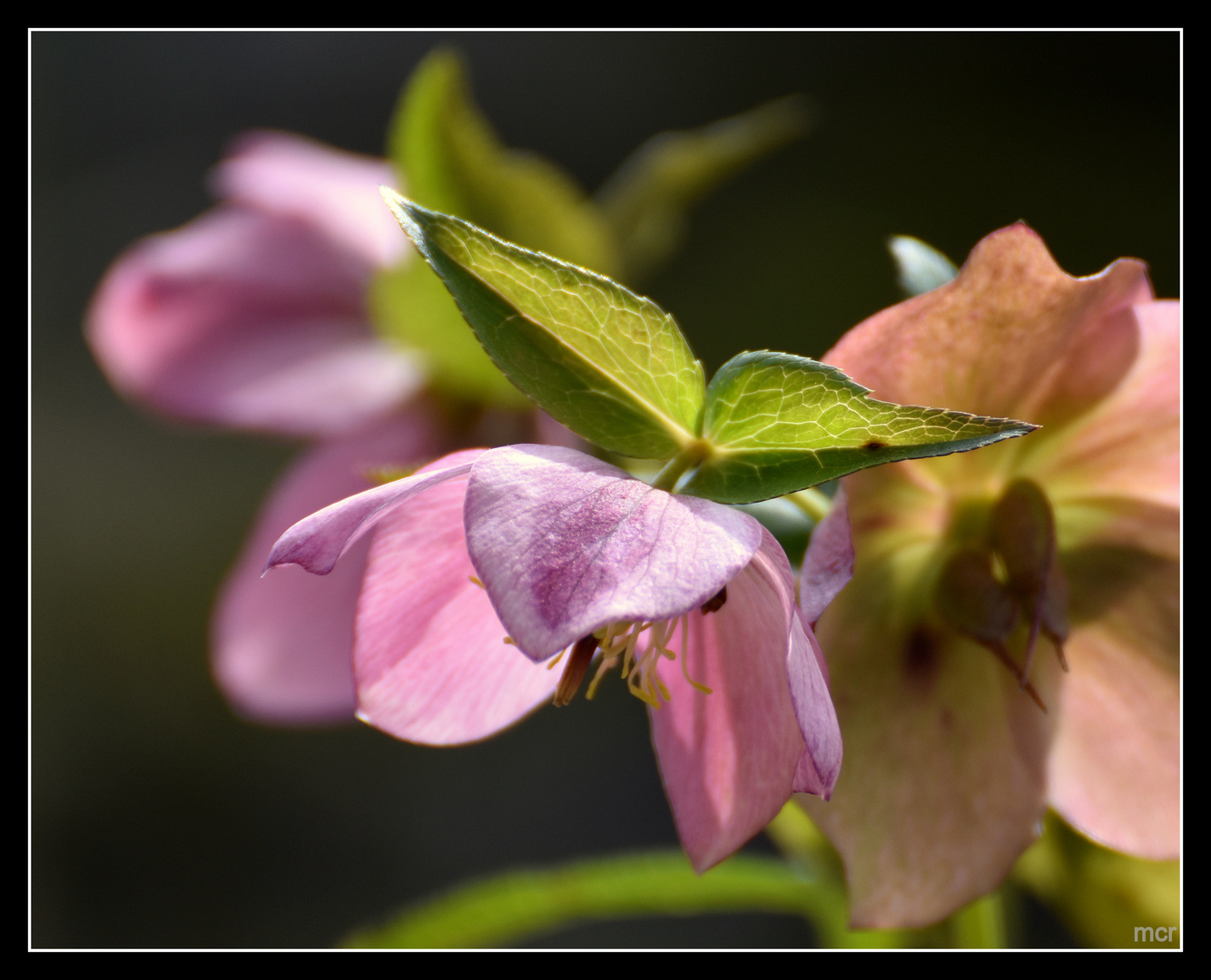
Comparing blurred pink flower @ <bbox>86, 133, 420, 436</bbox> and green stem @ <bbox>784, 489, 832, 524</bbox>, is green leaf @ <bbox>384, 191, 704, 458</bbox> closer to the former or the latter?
green stem @ <bbox>784, 489, 832, 524</bbox>

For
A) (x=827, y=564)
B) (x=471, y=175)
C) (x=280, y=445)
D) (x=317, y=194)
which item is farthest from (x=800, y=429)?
(x=280, y=445)

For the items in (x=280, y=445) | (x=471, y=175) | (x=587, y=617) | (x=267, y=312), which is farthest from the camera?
(x=280, y=445)

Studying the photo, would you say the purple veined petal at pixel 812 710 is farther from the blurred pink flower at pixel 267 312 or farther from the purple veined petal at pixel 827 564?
the blurred pink flower at pixel 267 312

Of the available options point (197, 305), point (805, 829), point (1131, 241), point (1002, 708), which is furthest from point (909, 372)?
point (1131, 241)

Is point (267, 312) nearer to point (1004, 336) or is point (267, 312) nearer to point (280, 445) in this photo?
point (1004, 336)

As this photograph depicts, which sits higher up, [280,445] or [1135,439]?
[1135,439]

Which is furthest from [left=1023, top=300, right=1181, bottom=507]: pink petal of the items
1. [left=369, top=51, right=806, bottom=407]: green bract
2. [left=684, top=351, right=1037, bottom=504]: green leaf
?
[left=369, top=51, right=806, bottom=407]: green bract
